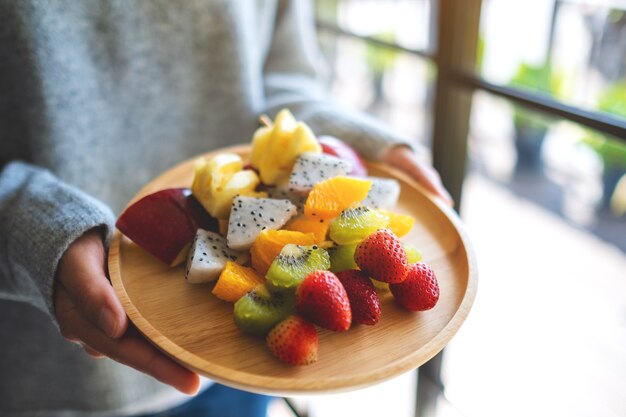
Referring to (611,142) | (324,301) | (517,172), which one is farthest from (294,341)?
(517,172)

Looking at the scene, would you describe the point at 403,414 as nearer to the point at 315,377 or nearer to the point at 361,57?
the point at 315,377

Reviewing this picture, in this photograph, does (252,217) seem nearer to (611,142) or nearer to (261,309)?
(261,309)

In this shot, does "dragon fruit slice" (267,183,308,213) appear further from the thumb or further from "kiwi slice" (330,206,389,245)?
the thumb

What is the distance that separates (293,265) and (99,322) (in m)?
0.27

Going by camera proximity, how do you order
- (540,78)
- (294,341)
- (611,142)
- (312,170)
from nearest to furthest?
(294,341), (312,170), (611,142), (540,78)

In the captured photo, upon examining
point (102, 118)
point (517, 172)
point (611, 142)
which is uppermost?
point (102, 118)

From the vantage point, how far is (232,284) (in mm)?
788

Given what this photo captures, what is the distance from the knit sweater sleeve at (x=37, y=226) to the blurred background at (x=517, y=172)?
623 mm

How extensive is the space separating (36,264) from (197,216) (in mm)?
253

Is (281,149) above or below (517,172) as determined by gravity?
above

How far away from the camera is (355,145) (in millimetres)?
1136

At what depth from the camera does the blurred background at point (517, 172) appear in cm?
131

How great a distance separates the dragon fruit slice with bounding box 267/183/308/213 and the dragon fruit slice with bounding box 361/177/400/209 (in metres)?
0.11

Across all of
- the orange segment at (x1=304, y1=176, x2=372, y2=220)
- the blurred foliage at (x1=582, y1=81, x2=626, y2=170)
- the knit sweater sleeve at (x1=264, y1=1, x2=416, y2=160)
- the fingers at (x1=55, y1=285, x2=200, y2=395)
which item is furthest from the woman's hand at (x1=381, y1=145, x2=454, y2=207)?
the blurred foliage at (x1=582, y1=81, x2=626, y2=170)
